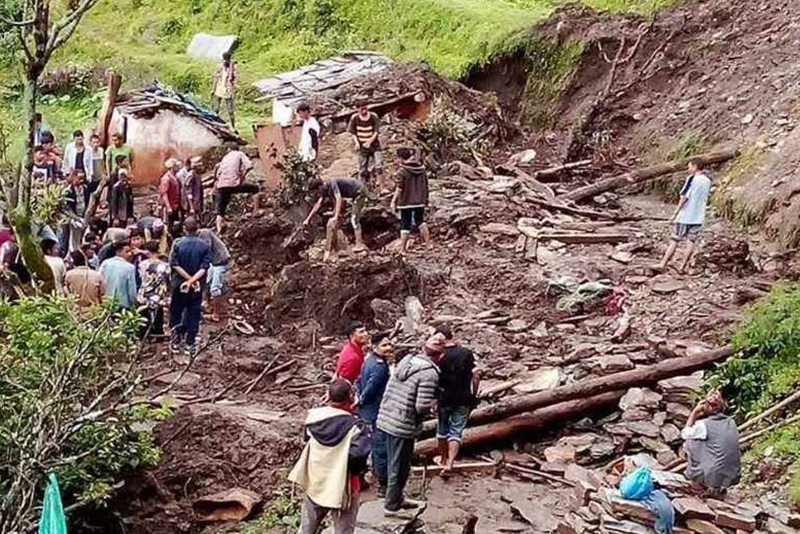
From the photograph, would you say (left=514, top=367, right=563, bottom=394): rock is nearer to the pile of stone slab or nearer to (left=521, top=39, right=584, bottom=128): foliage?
the pile of stone slab

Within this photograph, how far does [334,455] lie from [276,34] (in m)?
21.6

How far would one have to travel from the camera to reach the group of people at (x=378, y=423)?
827 cm

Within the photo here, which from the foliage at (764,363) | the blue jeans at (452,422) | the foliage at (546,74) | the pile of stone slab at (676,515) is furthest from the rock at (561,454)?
the foliage at (546,74)

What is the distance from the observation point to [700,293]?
13.5 m

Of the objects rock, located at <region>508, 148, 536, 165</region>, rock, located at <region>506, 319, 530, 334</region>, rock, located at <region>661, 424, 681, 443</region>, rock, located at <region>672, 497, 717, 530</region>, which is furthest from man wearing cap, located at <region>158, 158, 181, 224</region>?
rock, located at <region>672, 497, 717, 530</region>

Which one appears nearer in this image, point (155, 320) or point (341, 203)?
point (155, 320)

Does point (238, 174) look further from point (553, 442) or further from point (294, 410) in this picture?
point (553, 442)

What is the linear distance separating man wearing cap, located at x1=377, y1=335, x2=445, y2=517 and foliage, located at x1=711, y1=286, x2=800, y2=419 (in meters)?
3.63

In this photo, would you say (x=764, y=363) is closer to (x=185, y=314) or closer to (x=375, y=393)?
(x=375, y=393)

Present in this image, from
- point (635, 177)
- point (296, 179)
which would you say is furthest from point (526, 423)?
point (635, 177)

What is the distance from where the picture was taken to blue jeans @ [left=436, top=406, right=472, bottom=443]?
10.2m

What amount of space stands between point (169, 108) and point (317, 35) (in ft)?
29.2

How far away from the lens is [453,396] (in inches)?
396

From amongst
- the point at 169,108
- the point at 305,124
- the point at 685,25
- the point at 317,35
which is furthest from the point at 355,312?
the point at 317,35
